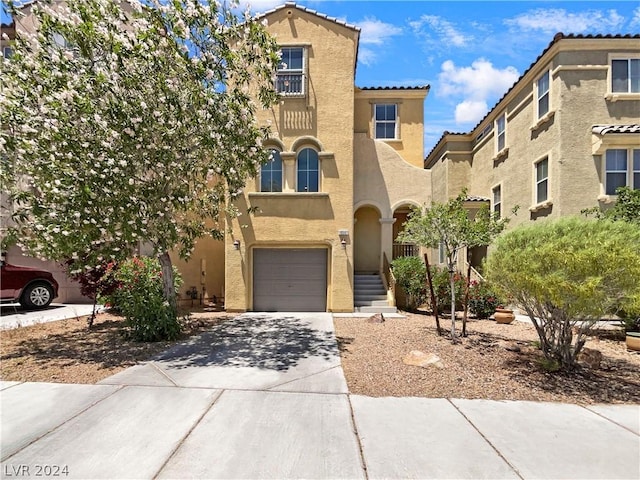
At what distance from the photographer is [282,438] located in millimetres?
3723

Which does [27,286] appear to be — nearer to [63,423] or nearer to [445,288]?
[63,423]

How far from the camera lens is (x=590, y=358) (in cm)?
626

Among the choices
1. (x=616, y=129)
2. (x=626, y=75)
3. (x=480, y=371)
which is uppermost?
(x=626, y=75)

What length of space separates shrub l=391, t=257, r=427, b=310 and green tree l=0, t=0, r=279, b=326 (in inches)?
297

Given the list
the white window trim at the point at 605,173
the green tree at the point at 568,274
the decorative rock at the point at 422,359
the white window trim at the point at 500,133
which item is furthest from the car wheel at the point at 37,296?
the white window trim at the point at 605,173

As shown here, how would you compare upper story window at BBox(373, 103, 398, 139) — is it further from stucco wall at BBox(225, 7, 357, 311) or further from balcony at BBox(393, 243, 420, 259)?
balcony at BBox(393, 243, 420, 259)

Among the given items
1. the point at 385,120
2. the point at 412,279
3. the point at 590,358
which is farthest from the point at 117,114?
the point at 385,120

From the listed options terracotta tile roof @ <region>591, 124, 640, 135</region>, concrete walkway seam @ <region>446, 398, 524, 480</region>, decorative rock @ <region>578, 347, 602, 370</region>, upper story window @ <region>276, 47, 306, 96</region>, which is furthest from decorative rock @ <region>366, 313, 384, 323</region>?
terracotta tile roof @ <region>591, 124, 640, 135</region>

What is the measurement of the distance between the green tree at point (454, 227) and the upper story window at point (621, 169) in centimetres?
631

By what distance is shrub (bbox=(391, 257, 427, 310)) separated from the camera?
39.4ft

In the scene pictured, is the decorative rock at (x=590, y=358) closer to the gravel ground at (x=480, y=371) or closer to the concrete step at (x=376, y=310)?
the gravel ground at (x=480, y=371)

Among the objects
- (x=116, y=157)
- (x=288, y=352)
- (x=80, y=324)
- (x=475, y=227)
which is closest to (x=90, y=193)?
(x=116, y=157)

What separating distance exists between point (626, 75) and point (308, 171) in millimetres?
10926

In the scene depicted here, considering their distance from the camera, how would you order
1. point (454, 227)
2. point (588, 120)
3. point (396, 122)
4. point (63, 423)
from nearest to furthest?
point (63, 423) < point (454, 227) < point (588, 120) < point (396, 122)
